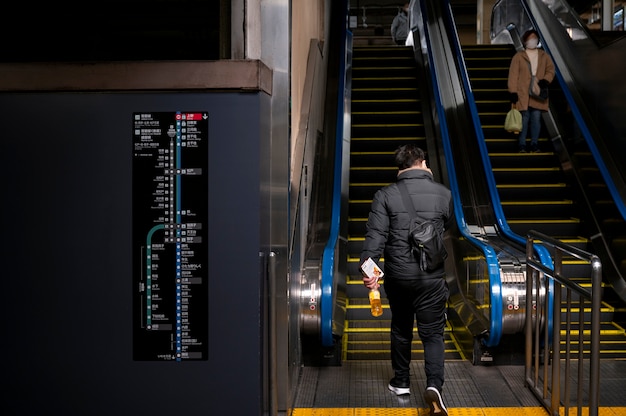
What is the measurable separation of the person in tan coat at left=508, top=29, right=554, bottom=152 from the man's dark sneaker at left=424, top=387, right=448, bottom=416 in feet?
16.0

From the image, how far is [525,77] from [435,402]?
522cm

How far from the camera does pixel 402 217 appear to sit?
445 centimetres

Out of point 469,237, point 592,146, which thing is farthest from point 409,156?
point 592,146

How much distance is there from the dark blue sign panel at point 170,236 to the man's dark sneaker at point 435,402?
5.52 feet

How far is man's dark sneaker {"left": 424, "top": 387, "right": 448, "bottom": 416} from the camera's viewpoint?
419cm

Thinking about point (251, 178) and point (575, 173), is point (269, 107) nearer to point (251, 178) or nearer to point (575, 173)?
point (251, 178)

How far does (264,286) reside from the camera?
3291 mm

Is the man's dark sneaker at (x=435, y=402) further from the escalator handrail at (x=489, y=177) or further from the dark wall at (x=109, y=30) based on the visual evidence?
the dark wall at (x=109, y=30)

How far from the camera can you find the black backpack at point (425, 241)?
436 cm

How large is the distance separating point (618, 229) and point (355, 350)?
280cm

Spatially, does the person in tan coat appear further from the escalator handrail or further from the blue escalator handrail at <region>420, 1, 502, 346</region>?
the blue escalator handrail at <region>420, 1, 502, 346</region>

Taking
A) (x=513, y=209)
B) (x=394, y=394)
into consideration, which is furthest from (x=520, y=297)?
(x=513, y=209)

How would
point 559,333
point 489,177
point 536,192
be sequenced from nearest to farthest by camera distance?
point 559,333
point 489,177
point 536,192

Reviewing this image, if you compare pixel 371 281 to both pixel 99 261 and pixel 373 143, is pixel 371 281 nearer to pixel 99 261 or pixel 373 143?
pixel 99 261
